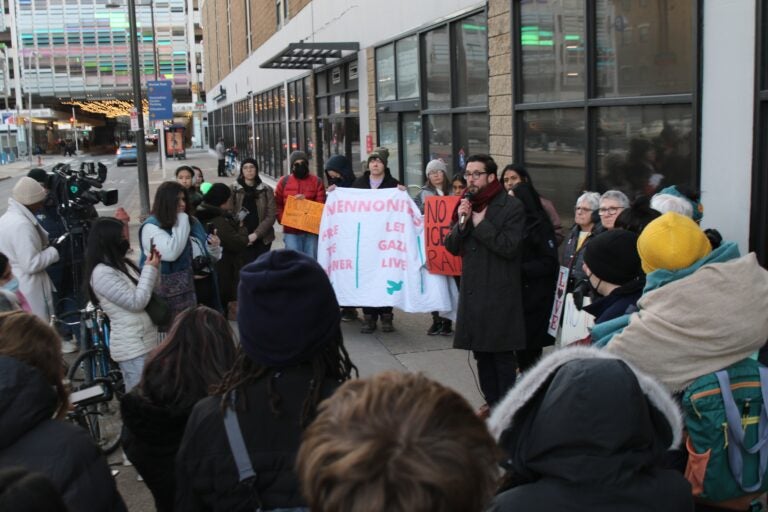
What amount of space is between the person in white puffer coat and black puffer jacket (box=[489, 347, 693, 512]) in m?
3.73

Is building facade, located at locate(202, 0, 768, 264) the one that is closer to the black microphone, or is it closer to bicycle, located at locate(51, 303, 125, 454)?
the black microphone

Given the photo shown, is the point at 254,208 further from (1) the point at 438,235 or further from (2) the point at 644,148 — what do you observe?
(2) the point at 644,148

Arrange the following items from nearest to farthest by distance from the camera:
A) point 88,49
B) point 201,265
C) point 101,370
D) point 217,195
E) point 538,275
Answer: 1. point 538,275
2. point 101,370
3. point 201,265
4. point 217,195
5. point 88,49

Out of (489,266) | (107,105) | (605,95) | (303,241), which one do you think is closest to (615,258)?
(489,266)

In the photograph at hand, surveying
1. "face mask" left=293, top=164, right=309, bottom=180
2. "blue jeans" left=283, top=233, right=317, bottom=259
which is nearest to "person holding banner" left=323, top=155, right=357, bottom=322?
"face mask" left=293, top=164, right=309, bottom=180

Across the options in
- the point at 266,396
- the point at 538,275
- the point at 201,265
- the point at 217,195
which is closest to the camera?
the point at 266,396

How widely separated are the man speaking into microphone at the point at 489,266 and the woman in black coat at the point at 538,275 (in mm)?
145

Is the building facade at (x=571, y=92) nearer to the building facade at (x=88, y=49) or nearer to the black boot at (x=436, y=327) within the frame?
the black boot at (x=436, y=327)

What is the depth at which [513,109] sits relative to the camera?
31.9 feet

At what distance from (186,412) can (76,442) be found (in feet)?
1.86

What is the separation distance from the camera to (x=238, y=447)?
226 centimetres

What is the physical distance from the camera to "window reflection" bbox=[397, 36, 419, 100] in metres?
13.4

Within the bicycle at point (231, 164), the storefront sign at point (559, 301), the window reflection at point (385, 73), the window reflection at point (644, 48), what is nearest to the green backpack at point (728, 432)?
the storefront sign at point (559, 301)

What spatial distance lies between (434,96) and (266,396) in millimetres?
10741
